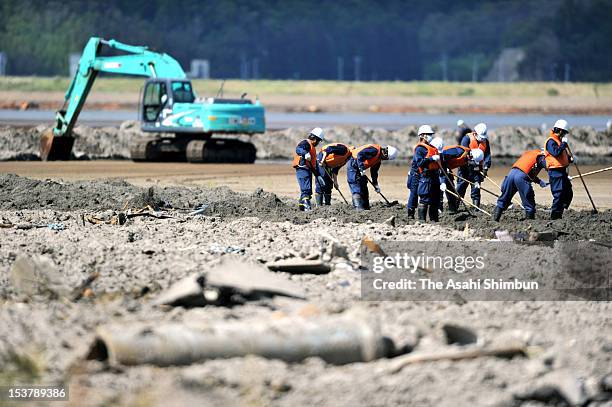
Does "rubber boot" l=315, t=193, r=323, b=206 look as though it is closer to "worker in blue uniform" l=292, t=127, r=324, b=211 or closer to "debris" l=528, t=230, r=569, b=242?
"worker in blue uniform" l=292, t=127, r=324, b=211

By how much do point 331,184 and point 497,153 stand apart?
16.0m

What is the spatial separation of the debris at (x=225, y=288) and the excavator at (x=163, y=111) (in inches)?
725

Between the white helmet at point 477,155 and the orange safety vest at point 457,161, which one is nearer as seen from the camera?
the orange safety vest at point 457,161


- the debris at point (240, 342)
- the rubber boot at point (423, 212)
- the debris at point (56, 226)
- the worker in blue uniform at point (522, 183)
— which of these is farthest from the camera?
the rubber boot at point (423, 212)

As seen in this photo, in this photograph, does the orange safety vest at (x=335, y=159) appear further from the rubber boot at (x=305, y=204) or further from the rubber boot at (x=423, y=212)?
the rubber boot at (x=423, y=212)

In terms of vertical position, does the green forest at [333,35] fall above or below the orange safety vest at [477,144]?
above

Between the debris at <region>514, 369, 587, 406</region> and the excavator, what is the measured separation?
838 inches

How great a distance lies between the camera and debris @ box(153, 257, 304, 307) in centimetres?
1078

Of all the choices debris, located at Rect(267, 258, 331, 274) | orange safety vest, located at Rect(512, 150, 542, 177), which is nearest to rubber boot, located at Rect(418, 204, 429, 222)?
orange safety vest, located at Rect(512, 150, 542, 177)

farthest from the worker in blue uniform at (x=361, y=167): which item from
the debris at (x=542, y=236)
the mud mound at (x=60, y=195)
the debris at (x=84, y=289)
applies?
the debris at (x=84, y=289)

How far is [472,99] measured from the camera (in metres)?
73.7

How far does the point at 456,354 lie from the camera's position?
9.34m

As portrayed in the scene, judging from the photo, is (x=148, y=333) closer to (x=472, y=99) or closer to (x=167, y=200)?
(x=167, y=200)

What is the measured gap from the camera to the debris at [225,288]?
10.8m
